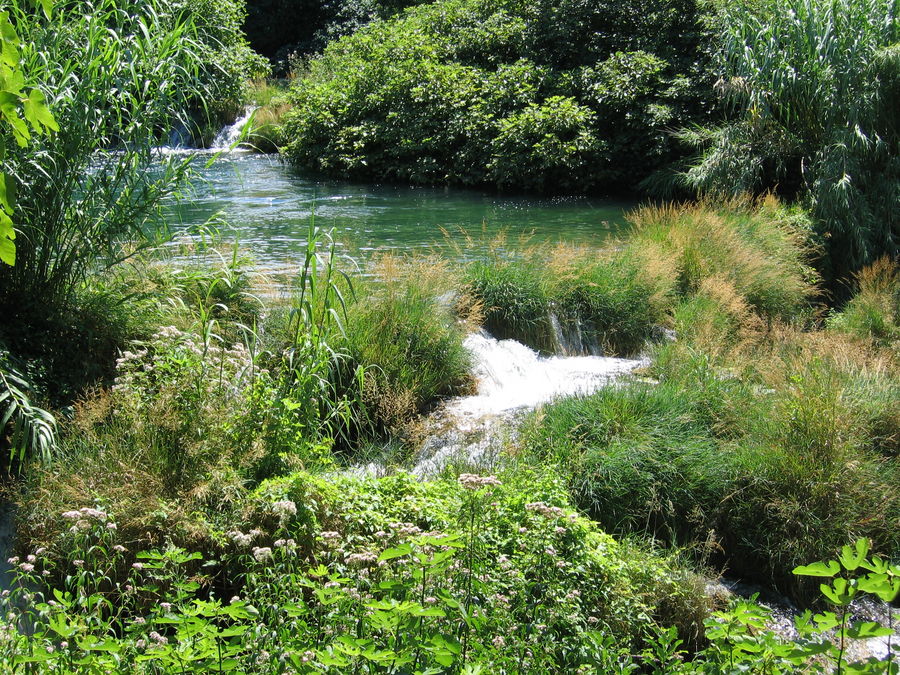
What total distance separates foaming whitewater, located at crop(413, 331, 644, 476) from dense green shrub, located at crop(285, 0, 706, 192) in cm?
748

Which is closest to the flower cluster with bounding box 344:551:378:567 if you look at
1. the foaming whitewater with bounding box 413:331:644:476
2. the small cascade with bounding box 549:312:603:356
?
the foaming whitewater with bounding box 413:331:644:476

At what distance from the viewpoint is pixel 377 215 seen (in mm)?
12648

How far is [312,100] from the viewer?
1716cm

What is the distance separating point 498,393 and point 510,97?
1010cm

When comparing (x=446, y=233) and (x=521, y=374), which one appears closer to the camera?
(x=521, y=374)

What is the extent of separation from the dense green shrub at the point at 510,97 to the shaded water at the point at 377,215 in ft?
2.34

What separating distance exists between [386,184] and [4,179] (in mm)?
14516

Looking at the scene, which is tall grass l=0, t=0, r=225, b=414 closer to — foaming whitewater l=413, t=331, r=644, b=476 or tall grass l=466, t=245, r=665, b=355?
foaming whitewater l=413, t=331, r=644, b=476

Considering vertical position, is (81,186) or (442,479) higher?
(81,186)

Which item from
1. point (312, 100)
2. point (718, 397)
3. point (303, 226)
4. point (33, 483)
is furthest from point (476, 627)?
point (312, 100)

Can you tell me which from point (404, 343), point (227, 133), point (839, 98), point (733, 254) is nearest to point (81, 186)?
point (404, 343)

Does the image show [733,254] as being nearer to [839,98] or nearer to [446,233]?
[839,98]

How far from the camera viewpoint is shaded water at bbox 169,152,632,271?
1022 centimetres

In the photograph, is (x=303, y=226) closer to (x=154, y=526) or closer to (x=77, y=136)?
(x=77, y=136)
